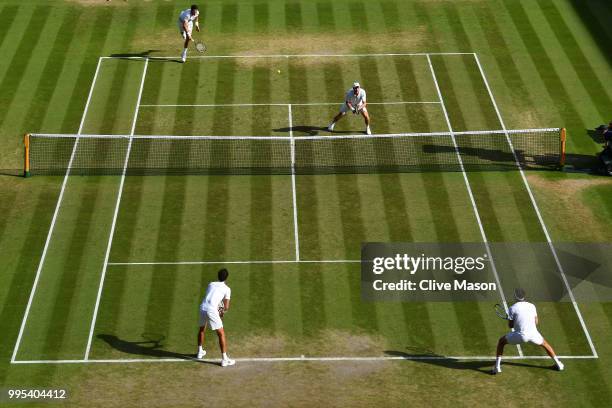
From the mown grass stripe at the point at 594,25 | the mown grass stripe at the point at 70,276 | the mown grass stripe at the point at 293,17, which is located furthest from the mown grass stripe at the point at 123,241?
the mown grass stripe at the point at 594,25

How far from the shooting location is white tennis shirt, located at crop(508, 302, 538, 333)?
2959 cm

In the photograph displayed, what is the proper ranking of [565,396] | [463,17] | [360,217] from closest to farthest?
[565,396]
[360,217]
[463,17]

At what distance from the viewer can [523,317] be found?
97.1 feet

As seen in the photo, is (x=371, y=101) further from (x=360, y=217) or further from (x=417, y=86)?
(x=360, y=217)

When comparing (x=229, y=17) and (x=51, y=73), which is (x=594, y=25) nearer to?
(x=229, y=17)

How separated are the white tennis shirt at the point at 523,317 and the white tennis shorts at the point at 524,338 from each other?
95 millimetres

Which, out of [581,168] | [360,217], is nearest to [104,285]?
[360,217]

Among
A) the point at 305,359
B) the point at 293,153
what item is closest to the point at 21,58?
the point at 293,153

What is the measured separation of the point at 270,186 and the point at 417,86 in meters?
9.19

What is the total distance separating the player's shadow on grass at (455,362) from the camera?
30.9 m

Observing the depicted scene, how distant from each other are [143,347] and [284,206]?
8216mm

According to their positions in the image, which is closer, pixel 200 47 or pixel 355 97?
pixel 355 97

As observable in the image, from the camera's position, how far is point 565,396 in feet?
97.7

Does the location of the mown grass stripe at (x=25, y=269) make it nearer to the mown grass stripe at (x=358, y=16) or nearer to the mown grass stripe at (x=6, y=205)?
the mown grass stripe at (x=6, y=205)
